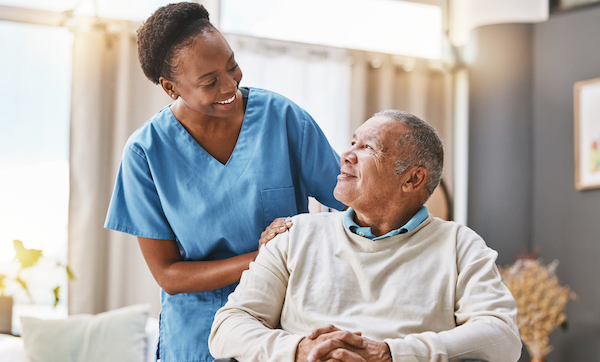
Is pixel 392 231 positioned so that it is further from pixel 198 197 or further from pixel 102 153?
pixel 102 153

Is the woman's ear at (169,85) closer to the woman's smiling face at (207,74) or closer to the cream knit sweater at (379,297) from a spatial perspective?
the woman's smiling face at (207,74)

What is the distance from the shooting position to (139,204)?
5.35 feet

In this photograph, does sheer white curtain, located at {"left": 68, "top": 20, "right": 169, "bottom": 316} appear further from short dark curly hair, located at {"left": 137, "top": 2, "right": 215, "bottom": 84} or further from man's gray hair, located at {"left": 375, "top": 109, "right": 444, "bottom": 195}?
man's gray hair, located at {"left": 375, "top": 109, "right": 444, "bottom": 195}

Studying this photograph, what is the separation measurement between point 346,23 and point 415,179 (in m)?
3.03

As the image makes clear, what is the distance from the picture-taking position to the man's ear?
4.90 ft

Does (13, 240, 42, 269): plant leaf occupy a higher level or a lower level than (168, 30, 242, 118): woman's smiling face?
lower

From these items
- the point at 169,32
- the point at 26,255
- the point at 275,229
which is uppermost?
the point at 169,32

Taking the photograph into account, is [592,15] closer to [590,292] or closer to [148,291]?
[590,292]

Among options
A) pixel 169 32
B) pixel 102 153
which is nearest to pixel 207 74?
pixel 169 32

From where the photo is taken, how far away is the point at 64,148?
363 cm

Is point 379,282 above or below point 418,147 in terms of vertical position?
below

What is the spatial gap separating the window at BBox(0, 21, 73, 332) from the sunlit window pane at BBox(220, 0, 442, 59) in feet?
3.80

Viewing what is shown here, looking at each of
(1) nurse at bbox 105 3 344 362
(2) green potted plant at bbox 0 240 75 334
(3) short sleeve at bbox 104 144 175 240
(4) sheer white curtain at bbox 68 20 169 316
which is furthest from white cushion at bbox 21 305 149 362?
(3) short sleeve at bbox 104 144 175 240

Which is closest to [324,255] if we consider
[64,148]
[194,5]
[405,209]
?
[405,209]
